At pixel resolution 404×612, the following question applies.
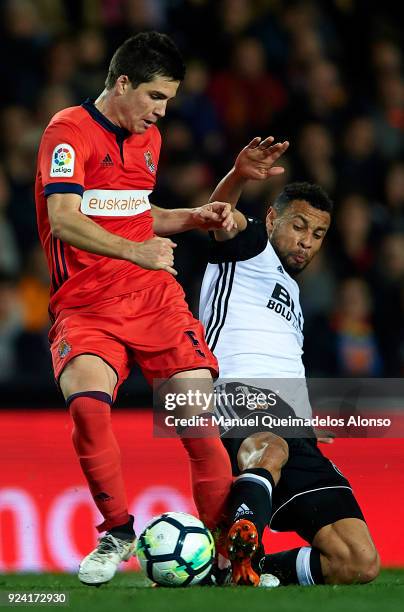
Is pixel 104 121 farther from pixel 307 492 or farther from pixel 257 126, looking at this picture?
pixel 257 126

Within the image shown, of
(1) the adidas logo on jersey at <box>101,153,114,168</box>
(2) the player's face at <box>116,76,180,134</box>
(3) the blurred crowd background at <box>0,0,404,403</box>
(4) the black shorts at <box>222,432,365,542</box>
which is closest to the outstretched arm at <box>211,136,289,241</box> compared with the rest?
(2) the player's face at <box>116,76,180,134</box>

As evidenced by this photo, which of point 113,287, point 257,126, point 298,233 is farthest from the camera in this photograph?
point 257,126

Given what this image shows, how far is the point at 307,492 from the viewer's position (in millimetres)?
5332

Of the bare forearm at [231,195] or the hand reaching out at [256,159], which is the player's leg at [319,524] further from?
the hand reaching out at [256,159]

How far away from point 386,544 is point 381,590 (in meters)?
1.68

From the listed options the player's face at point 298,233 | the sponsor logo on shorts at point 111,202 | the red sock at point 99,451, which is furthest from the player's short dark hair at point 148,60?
the red sock at point 99,451

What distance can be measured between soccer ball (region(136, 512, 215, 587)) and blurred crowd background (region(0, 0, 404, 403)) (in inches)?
83.8

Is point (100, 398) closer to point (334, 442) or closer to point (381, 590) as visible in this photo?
point (381, 590)

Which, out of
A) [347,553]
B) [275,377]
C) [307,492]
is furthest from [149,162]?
[347,553]

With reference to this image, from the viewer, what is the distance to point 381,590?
4.74 metres

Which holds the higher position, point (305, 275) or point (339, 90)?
point (339, 90)

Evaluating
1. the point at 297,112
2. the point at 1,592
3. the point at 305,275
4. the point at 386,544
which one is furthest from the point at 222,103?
the point at 1,592

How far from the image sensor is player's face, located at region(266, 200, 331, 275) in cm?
577

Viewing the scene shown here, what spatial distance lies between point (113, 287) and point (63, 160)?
1.84 ft
